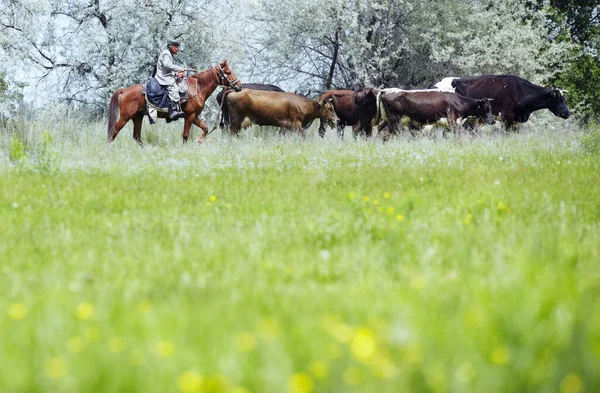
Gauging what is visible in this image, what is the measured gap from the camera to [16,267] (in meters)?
4.78

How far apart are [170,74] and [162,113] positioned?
102cm

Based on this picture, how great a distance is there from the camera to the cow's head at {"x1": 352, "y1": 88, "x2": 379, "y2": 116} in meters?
20.2

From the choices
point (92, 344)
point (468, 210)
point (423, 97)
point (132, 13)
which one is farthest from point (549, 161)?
point (132, 13)

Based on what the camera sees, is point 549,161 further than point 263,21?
No

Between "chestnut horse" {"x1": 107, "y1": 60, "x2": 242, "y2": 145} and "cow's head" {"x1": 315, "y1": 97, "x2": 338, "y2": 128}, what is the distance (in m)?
2.82

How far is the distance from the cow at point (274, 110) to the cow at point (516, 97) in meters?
4.75

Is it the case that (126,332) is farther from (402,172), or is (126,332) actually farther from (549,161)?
(549,161)

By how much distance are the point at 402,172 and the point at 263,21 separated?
1947 cm

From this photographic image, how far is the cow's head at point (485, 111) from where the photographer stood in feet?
63.7

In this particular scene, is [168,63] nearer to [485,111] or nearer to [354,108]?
[354,108]

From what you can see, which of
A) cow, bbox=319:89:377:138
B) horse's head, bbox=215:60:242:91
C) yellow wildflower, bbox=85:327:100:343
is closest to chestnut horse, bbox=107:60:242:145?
horse's head, bbox=215:60:242:91

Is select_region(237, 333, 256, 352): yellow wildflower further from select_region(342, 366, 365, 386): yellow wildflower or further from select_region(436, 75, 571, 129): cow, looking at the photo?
select_region(436, 75, 571, 129): cow

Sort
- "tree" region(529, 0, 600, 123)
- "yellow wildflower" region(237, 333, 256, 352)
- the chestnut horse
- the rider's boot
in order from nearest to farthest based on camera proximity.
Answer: "yellow wildflower" region(237, 333, 256, 352) < the rider's boot < the chestnut horse < "tree" region(529, 0, 600, 123)

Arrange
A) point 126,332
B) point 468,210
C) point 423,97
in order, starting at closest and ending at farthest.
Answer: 1. point 126,332
2. point 468,210
3. point 423,97
